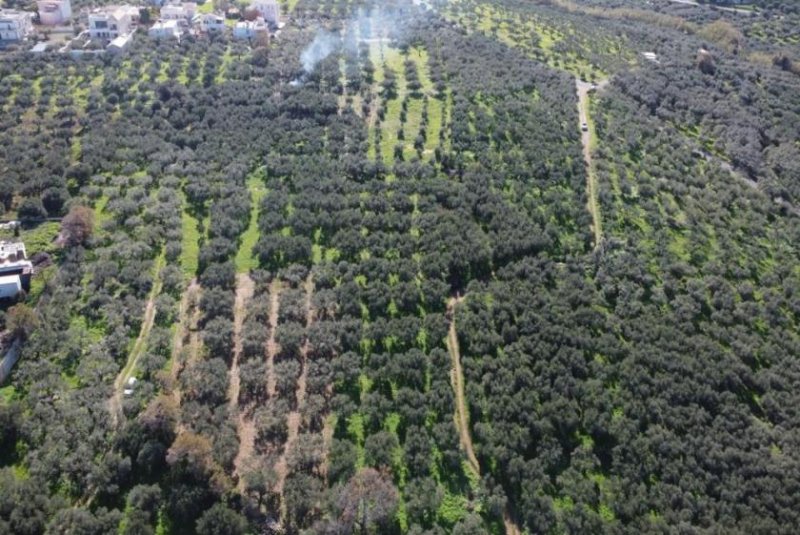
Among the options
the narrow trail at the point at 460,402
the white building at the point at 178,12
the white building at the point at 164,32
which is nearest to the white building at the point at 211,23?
the white building at the point at 178,12

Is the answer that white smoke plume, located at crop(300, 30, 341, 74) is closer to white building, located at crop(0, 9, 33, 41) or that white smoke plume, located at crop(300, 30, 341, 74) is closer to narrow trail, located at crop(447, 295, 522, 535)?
white building, located at crop(0, 9, 33, 41)

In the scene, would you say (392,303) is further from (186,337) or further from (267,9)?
(267,9)

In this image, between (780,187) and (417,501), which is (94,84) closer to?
(417,501)

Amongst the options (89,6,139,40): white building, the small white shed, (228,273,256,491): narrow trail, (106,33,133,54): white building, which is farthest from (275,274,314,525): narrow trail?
(89,6,139,40): white building

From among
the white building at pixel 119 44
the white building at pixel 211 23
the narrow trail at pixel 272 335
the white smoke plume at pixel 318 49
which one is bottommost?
the narrow trail at pixel 272 335

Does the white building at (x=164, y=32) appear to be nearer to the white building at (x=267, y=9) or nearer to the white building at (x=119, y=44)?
the white building at (x=119, y=44)

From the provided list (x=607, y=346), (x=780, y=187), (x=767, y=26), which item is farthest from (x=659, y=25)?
(x=607, y=346)

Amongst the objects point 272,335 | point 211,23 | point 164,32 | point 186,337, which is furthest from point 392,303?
point 211,23
